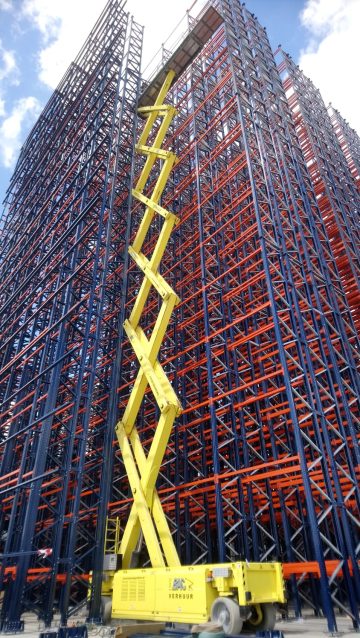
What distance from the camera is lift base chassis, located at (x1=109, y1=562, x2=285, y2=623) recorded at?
24.8 ft

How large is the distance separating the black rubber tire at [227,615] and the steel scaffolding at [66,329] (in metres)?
4.24

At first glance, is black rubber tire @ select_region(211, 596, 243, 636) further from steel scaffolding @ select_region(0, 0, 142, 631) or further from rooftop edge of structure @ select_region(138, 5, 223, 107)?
rooftop edge of structure @ select_region(138, 5, 223, 107)

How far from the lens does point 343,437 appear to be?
11.5 metres

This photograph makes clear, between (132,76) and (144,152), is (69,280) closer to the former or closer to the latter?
(144,152)

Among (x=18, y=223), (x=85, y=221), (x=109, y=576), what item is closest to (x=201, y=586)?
(x=109, y=576)

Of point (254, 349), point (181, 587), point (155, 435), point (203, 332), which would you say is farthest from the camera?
point (203, 332)

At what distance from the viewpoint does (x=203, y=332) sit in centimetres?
1964

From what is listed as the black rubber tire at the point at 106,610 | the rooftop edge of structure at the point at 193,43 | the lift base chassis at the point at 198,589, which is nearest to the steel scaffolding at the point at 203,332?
the black rubber tire at the point at 106,610

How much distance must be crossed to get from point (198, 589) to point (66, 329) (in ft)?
33.9

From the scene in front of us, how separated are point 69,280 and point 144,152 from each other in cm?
688

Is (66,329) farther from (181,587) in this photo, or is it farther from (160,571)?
(181,587)

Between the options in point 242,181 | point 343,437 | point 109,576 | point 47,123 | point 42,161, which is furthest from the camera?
point 47,123

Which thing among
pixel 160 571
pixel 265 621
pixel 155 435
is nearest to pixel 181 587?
pixel 160 571

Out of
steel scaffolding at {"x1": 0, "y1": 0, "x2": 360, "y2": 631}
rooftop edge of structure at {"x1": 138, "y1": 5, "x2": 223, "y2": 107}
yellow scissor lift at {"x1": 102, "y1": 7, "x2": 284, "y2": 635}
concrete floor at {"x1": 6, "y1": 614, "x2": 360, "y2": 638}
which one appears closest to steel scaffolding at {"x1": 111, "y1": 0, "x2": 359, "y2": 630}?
steel scaffolding at {"x1": 0, "y1": 0, "x2": 360, "y2": 631}
